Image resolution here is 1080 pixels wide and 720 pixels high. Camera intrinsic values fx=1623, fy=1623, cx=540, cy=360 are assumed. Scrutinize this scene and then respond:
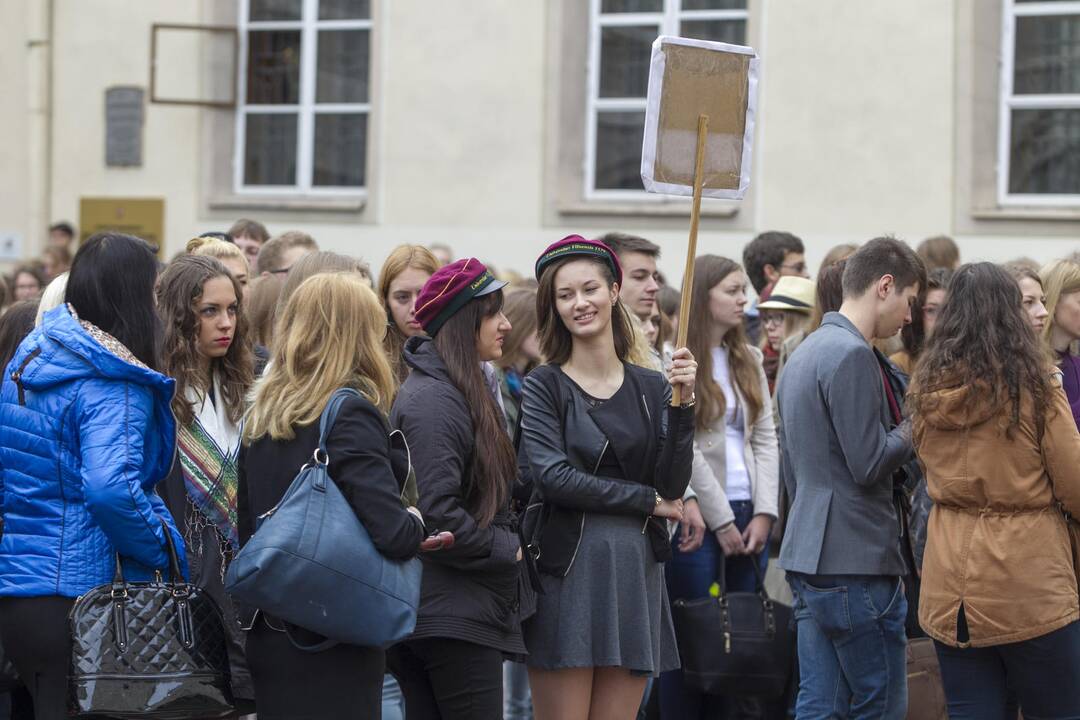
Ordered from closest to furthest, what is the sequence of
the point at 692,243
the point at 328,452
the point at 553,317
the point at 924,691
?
the point at 328,452
the point at 692,243
the point at 553,317
the point at 924,691

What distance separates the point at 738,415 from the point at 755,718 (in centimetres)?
126

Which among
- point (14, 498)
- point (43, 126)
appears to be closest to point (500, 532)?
point (14, 498)

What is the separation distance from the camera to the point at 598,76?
12.9 m

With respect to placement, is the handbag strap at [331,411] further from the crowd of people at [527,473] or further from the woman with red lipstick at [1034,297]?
the woman with red lipstick at [1034,297]

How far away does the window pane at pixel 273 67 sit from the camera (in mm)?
13945

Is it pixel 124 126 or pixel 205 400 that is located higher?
pixel 124 126

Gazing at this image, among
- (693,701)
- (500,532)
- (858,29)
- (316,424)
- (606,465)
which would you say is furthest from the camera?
(858,29)

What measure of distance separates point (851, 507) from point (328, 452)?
A: 1.96 metres

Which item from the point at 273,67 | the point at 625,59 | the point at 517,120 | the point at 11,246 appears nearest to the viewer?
the point at 517,120

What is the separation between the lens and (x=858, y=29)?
38.4ft

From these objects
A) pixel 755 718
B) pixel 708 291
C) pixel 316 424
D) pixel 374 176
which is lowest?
pixel 755 718

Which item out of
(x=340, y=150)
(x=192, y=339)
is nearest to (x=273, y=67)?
(x=340, y=150)

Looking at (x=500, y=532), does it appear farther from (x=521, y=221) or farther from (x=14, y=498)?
(x=521, y=221)

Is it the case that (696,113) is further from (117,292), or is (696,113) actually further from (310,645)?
(310,645)
